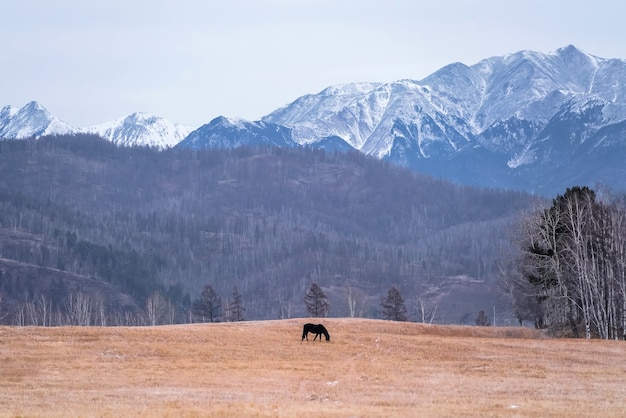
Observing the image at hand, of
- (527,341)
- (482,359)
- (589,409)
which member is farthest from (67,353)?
(527,341)

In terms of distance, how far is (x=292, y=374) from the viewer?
53.7m

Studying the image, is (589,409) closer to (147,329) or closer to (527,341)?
(527,341)

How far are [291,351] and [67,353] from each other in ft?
51.3

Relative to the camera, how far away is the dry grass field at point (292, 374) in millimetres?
40812

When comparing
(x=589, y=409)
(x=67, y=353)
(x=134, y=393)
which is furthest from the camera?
(x=67, y=353)

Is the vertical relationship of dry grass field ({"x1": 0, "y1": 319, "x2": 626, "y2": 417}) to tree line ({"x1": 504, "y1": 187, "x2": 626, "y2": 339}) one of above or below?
below

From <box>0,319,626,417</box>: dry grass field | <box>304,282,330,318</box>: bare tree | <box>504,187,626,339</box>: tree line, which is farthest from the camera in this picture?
<box>304,282,330,318</box>: bare tree

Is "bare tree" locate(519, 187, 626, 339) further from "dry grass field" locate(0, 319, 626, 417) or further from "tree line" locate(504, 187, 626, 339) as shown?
"dry grass field" locate(0, 319, 626, 417)

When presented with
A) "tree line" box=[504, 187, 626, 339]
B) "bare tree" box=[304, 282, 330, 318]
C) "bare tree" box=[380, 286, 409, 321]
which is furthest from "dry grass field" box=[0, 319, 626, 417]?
"bare tree" box=[380, 286, 409, 321]

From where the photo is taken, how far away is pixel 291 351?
64312mm

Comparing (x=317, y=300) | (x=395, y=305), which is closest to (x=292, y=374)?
(x=317, y=300)

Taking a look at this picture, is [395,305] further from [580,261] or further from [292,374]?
[292,374]

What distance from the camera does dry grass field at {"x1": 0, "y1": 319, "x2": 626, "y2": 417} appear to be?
40.8 m

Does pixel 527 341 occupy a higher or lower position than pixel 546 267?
lower
